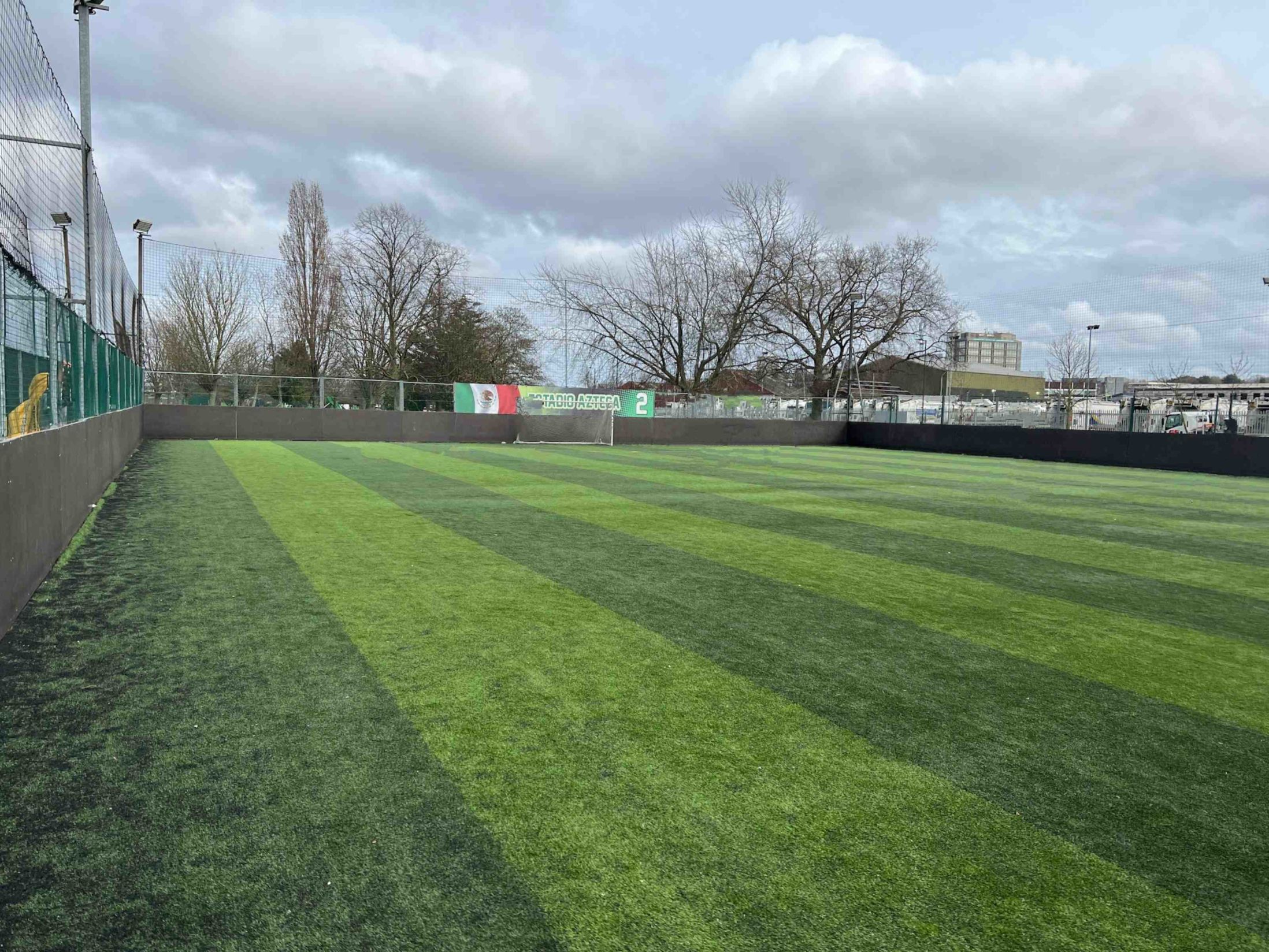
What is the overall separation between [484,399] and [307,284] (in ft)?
64.8

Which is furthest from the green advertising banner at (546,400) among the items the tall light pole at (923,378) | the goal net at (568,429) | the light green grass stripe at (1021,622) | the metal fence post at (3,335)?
the metal fence post at (3,335)

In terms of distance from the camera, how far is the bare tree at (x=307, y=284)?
43.1m

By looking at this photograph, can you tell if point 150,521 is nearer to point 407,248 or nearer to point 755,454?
point 755,454

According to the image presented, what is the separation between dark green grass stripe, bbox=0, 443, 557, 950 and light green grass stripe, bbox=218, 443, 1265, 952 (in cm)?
20

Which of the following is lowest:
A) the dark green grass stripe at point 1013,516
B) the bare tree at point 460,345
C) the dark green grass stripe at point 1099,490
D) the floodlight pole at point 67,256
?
the dark green grass stripe at point 1013,516

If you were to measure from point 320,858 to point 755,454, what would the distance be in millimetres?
23326

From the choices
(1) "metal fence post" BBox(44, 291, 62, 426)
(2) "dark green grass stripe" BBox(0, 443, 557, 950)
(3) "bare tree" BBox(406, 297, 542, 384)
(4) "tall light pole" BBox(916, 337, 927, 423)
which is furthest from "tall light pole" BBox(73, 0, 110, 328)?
(3) "bare tree" BBox(406, 297, 542, 384)

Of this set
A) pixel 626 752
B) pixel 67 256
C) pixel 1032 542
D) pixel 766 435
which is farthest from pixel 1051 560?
pixel 766 435

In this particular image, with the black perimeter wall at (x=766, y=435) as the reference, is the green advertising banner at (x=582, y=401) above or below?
above

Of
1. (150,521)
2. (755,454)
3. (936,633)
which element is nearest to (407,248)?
(755,454)

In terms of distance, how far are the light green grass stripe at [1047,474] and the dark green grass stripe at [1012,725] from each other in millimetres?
11396

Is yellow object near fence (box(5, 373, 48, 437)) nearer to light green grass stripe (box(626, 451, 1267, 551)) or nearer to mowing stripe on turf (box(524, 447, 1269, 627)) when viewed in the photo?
mowing stripe on turf (box(524, 447, 1269, 627))

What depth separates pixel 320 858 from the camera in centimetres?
250

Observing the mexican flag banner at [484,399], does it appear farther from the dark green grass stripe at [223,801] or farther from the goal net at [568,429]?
the dark green grass stripe at [223,801]
